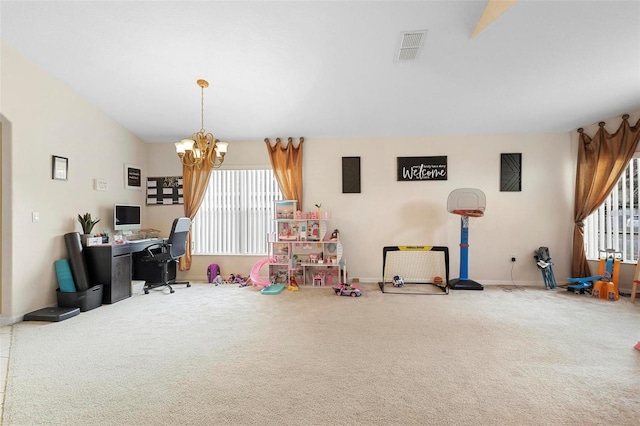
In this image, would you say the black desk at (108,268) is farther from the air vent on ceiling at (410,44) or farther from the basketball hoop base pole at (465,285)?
the basketball hoop base pole at (465,285)

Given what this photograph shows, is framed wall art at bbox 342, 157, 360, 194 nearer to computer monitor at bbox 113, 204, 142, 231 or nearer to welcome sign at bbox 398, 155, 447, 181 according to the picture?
welcome sign at bbox 398, 155, 447, 181

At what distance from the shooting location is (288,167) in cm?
510

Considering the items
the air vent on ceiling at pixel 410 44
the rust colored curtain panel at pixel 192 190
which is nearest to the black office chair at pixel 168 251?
the rust colored curtain panel at pixel 192 190

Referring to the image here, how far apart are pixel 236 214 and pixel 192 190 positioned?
90 centimetres

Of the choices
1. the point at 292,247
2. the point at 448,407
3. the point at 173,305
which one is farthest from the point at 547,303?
the point at 173,305

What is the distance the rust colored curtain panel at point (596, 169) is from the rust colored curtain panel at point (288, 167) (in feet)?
15.1

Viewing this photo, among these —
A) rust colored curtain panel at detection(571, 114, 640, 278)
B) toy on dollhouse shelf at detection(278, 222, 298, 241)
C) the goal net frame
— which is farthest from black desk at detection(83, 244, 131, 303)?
rust colored curtain panel at detection(571, 114, 640, 278)

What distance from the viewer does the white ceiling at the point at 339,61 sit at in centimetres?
268

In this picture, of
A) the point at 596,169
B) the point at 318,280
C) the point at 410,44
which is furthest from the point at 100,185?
the point at 596,169

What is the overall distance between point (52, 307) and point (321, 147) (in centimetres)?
440

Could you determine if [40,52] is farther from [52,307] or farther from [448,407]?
[448,407]

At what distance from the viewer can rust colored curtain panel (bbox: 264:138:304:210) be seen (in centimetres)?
507

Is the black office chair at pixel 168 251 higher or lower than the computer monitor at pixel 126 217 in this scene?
lower

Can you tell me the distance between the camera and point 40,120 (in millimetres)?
3535
